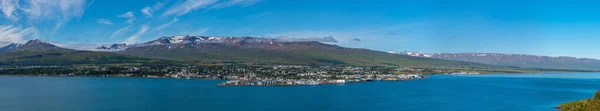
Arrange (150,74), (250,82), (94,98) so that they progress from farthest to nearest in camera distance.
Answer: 1. (150,74)
2. (250,82)
3. (94,98)

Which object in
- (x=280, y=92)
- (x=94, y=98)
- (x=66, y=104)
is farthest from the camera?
(x=280, y=92)

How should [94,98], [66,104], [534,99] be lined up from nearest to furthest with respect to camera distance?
[66,104], [94,98], [534,99]

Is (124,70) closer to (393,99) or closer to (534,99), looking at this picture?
(393,99)

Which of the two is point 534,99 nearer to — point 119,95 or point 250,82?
point 250,82

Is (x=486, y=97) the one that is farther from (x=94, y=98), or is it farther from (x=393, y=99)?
(x=94, y=98)

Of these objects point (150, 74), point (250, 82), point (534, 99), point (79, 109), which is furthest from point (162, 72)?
point (534, 99)

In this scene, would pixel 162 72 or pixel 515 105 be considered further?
pixel 162 72

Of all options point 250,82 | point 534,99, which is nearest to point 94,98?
point 250,82

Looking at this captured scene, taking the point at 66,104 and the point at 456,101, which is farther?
the point at 456,101

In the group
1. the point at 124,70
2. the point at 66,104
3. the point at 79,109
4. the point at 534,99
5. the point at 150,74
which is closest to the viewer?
the point at 79,109
